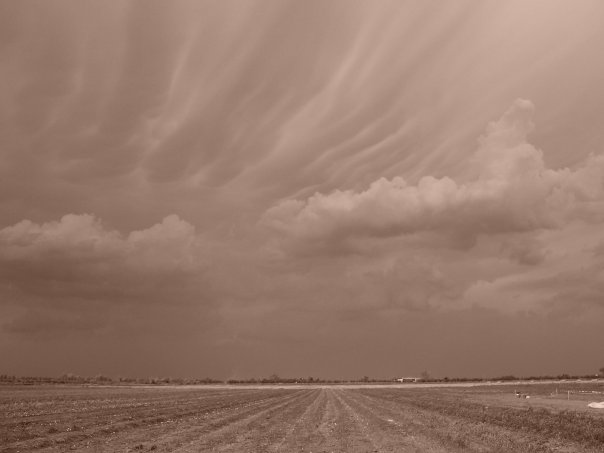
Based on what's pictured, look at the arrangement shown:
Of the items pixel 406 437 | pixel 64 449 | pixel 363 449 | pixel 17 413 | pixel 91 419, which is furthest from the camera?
pixel 17 413

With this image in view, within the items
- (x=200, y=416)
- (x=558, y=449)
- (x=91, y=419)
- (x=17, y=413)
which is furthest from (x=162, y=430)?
(x=558, y=449)

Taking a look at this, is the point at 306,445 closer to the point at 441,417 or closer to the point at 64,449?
the point at 64,449

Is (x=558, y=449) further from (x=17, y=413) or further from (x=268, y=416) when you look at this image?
(x=17, y=413)

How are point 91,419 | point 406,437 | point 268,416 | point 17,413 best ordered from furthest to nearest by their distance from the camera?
point 268,416 → point 17,413 → point 91,419 → point 406,437

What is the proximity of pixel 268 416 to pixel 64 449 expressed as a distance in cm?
2516

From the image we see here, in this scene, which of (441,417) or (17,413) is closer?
(17,413)

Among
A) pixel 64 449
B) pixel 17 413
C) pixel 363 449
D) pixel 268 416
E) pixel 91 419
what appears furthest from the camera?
pixel 268 416

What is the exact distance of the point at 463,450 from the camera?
27.7 meters

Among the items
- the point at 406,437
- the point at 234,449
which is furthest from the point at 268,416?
the point at 234,449

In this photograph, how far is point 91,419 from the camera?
4162cm

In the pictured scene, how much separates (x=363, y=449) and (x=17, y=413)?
30.9 m

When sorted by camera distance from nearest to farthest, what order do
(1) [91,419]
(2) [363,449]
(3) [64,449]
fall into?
(3) [64,449], (2) [363,449], (1) [91,419]

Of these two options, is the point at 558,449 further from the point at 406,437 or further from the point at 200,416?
the point at 200,416

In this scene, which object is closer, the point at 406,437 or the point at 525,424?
the point at 406,437
